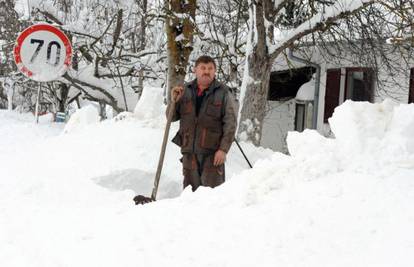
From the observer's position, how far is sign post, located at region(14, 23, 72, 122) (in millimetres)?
7793

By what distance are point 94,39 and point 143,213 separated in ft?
29.8

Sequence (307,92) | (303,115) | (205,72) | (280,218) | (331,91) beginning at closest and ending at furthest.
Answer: (280,218) → (205,72) → (331,91) → (307,92) → (303,115)

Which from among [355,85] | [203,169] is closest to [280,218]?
[203,169]

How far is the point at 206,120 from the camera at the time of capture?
4688 millimetres

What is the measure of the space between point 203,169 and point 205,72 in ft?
3.00

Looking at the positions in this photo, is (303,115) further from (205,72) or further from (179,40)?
(205,72)

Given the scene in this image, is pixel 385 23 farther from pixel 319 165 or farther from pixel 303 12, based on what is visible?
pixel 319 165

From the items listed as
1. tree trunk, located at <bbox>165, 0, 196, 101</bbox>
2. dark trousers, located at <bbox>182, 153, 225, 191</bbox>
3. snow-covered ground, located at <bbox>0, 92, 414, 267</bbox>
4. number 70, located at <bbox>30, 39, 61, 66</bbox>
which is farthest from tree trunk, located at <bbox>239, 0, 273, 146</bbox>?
snow-covered ground, located at <bbox>0, 92, 414, 267</bbox>

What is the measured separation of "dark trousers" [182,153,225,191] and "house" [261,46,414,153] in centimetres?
606

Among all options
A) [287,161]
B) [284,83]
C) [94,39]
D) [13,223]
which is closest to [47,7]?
[94,39]

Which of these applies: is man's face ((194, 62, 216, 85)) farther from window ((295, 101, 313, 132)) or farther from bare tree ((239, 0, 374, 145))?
window ((295, 101, 313, 132))

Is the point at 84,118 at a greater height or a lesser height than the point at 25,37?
lesser

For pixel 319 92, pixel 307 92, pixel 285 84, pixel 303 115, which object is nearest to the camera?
pixel 319 92

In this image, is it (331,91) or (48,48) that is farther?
(331,91)
